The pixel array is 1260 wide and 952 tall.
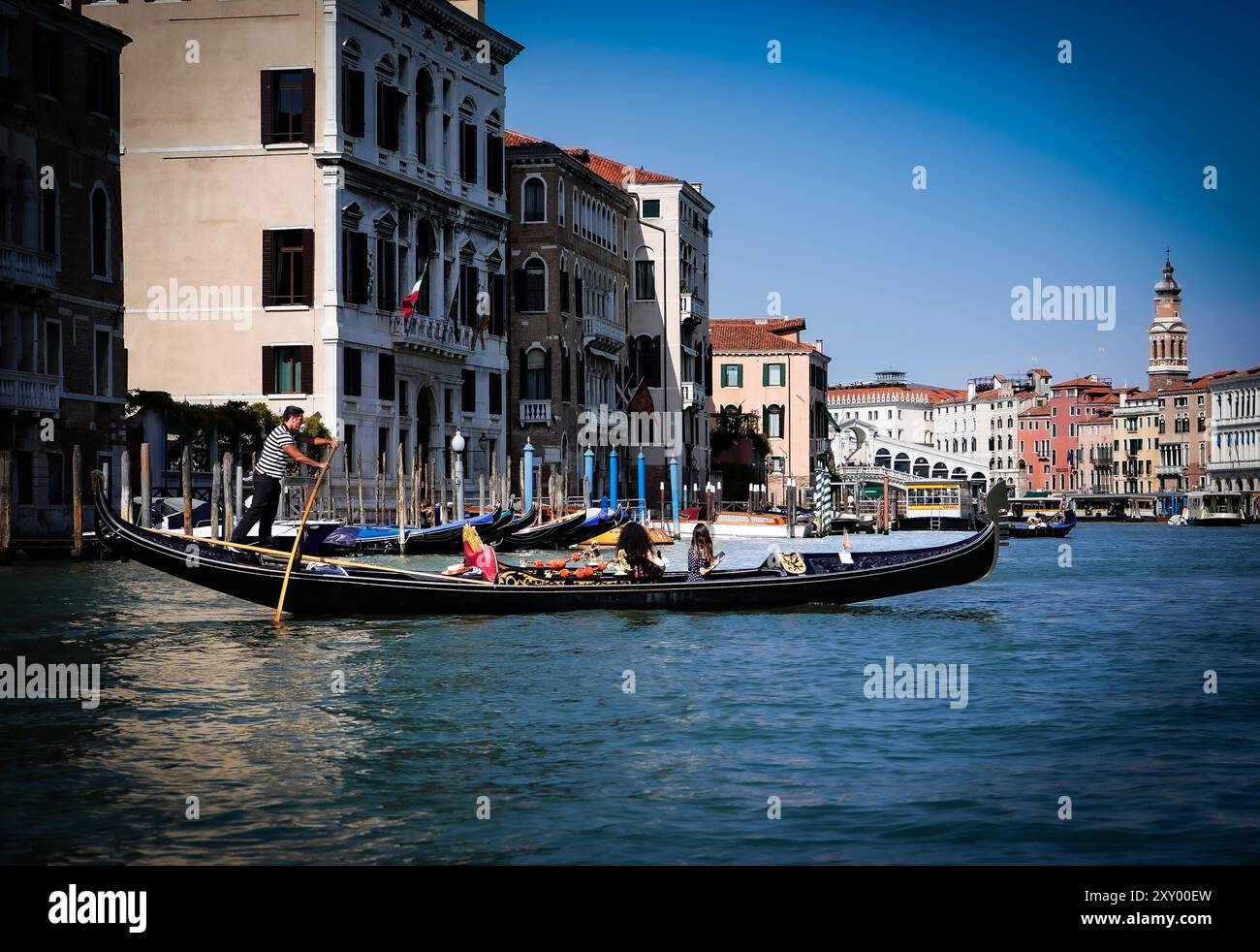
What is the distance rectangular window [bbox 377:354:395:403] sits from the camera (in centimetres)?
3150

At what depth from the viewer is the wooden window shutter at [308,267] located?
2953 centimetres

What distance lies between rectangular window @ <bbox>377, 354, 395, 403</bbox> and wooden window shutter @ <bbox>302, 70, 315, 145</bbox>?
Answer: 13.7 feet

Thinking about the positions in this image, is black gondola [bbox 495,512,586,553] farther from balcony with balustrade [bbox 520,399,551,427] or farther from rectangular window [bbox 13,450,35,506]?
balcony with balustrade [bbox 520,399,551,427]

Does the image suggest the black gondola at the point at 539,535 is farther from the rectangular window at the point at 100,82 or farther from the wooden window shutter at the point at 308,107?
the rectangular window at the point at 100,82

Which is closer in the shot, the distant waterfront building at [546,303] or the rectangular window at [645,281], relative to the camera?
the distant waterfront building at [546,303]

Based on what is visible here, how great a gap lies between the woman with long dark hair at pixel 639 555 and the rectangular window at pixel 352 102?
16.1m

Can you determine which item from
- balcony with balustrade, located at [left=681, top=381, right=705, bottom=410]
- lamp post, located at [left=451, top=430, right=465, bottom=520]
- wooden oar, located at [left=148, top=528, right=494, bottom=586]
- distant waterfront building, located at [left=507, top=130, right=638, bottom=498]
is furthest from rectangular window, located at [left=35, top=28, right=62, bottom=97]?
balcony with balustrade, located at [left=681, top=381, right=705, bottom=410]

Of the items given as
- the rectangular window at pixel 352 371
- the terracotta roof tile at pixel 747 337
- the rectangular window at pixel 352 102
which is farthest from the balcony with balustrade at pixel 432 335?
the terracotta roof tile at pixel 747 337

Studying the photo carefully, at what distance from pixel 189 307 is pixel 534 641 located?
1755 centimetres

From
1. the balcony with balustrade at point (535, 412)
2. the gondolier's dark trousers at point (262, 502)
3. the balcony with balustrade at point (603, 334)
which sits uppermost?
the balcony with balustrade at point (603, 334)

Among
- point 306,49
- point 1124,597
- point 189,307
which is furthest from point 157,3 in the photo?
point 1124,597

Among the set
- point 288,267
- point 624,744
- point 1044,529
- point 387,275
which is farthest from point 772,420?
point 624,744

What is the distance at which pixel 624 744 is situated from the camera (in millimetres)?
9070
